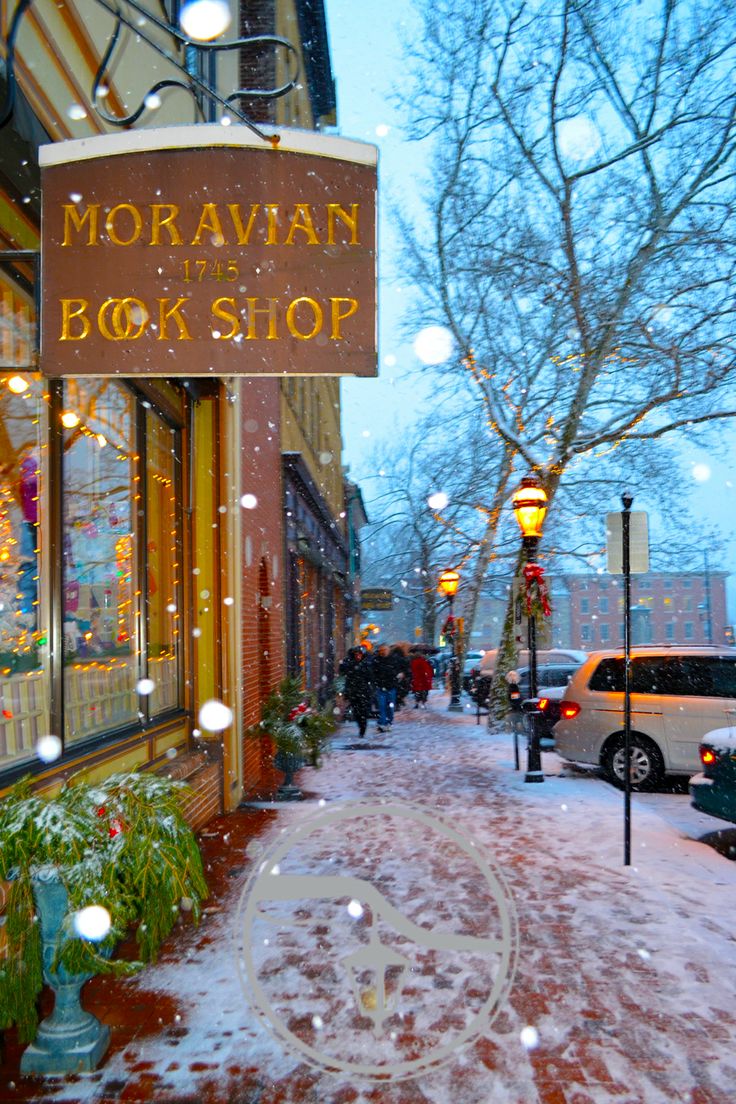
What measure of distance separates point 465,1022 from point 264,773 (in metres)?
7.51

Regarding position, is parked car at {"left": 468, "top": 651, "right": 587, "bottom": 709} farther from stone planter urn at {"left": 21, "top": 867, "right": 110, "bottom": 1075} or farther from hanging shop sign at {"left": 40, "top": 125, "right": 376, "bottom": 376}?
stone planter urn at {"left": 21, "top": 867, "right": 110, "bottom": 1075}

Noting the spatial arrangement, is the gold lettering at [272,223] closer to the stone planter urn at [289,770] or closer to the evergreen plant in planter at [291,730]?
the evergreen plant in planter at [291,730]

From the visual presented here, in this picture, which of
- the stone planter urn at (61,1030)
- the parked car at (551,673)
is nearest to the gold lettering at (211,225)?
the stone planter urn at (61,1030)

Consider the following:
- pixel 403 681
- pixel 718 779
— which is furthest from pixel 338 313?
pixel 403 681

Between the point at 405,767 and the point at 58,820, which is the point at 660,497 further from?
the point at 58,820

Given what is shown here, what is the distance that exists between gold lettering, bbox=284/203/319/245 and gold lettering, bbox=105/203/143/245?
2.44 feet

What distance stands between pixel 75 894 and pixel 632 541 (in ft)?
18.3

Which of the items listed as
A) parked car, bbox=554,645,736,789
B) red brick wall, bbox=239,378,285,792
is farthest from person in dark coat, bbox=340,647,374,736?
parked car, bbox=554,645,736,789

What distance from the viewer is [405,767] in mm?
12953

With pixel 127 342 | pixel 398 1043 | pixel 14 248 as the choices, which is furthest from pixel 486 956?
pixel 14 248

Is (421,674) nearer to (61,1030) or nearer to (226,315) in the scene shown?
(226,315)

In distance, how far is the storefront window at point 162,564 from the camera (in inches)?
320

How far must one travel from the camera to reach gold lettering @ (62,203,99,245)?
4555 millimetres

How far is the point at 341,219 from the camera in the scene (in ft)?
15.2
